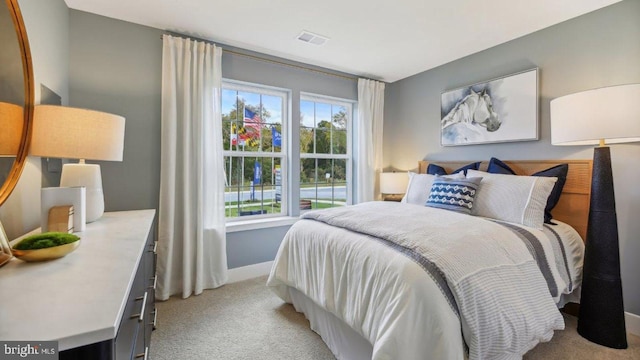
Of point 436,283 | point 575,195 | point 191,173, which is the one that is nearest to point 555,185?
point 575,195

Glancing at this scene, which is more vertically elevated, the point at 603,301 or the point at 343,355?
the point at 603,301

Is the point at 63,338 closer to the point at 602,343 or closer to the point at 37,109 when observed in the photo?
the point at 37,109

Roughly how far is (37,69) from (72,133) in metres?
0.53

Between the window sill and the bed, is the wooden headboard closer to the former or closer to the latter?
the bed

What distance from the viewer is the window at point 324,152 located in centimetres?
363

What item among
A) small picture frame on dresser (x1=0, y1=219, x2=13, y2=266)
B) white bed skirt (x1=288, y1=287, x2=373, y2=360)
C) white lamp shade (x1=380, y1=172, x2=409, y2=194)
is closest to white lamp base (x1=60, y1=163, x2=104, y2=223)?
small picture frame on dresser (x1=0, y1=219, x2=13, y2=266)

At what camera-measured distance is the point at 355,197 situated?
157 inches

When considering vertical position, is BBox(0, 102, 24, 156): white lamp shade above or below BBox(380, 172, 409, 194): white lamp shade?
above

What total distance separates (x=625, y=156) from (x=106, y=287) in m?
3.25

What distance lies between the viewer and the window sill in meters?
3.04

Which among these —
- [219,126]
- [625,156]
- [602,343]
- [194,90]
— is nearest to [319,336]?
[602,343]

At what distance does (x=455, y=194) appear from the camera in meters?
2.48

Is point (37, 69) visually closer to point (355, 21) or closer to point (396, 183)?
point (355, 21)

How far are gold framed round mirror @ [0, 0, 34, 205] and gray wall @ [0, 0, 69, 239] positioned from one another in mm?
139
